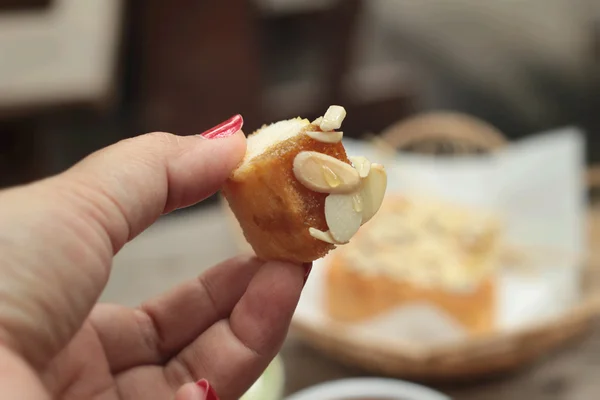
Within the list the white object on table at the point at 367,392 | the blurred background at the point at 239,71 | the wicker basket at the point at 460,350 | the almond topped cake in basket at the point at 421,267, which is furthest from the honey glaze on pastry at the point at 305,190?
the blurred background at the point at 239,71

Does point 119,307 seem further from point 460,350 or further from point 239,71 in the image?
point 239,71

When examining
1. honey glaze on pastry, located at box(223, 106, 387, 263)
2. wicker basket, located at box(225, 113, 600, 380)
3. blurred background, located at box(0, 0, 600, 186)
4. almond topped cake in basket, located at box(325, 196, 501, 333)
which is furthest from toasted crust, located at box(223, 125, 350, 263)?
blurred background, located at box(0, 0, 600, 186)

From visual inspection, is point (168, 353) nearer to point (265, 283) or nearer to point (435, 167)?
point (265, 283)

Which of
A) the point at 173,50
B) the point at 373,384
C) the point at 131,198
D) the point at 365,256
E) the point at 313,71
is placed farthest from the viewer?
the point at 313,71

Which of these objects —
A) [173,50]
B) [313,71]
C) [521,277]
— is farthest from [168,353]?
[313,71]

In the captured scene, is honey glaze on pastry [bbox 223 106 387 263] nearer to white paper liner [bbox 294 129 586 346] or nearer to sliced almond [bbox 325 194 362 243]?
sliced almond [bbox 325 194 362 243]
